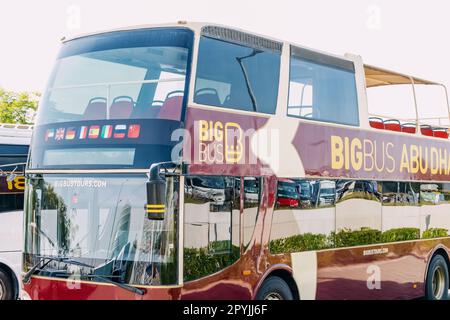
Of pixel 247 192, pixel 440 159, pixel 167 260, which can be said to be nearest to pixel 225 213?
pixel 247 192

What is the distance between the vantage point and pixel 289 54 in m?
11.0

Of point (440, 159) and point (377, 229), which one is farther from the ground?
point (440, 159)

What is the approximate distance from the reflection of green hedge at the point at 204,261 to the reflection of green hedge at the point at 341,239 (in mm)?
906

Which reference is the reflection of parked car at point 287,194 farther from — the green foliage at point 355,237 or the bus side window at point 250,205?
the green foliage at point 355,237

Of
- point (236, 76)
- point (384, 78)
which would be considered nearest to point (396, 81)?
point (384, 78)

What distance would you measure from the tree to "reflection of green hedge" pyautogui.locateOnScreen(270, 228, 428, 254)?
1936 inches

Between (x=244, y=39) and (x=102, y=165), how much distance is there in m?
2.50

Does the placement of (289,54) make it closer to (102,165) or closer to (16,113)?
(102,165)

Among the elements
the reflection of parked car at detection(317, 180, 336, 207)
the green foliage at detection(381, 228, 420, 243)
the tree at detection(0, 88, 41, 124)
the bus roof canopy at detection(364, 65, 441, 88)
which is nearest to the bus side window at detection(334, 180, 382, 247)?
the reflection of parked car at detection(317, 180, 336, 207)

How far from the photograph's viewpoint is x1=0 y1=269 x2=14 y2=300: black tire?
44.2ft

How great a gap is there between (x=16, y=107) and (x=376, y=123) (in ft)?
166

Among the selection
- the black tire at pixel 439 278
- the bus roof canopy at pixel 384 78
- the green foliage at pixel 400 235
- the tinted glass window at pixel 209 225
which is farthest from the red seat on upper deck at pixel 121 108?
the black tire at pixel 439 278

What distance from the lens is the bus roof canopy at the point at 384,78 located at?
13414 millimetres

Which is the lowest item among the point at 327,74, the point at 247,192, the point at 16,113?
the point at 247,192
